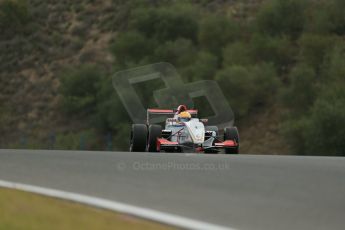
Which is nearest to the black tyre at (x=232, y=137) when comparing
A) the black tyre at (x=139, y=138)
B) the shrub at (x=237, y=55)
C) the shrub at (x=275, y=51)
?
the black tyre at (x=139, y=138)

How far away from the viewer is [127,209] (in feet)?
22.4

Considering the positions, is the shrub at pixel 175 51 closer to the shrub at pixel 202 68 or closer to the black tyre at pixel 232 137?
the shrub at pixel 202 68

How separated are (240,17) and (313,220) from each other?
5448 centimetres

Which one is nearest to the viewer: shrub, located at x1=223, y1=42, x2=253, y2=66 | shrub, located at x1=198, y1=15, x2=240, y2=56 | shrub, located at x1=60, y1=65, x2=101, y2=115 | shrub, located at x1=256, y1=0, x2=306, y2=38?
shrub, located at x1=223, y1=42, x2=253, y2=66

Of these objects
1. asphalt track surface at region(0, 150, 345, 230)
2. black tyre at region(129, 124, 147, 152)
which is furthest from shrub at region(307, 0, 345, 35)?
asphalt track surface at region(0, 150, 345, 230)

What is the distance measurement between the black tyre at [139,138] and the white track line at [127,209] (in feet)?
40.9

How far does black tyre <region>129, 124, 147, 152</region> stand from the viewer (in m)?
21.1

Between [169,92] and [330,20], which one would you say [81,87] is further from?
[330,20]

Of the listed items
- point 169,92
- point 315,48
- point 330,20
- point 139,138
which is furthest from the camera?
point 330,20

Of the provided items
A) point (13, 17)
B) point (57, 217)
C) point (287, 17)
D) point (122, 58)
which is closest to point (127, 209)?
point (57, 217)

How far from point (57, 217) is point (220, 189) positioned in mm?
3110

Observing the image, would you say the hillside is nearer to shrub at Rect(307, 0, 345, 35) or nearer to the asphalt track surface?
shrub at Rect(307, 0, 345, 35)

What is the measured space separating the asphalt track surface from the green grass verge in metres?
0.67

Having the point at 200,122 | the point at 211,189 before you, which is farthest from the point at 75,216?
the point at 200,122
